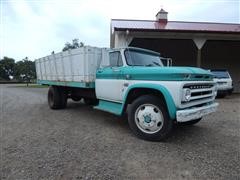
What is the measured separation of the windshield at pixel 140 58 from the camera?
16.9 feet

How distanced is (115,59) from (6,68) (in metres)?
72.1

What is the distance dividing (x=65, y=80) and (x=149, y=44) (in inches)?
433

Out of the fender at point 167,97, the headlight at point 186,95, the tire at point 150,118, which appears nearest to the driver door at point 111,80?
the tire at point 150,118

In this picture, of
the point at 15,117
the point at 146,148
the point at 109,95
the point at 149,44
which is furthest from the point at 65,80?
the point at 149,44

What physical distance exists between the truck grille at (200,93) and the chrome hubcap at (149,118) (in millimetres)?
587

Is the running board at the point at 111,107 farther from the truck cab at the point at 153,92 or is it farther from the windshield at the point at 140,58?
the windshield at the point at 140,58

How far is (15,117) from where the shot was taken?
669 centimetres

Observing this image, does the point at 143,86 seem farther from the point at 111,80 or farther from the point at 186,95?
the point at 111,80

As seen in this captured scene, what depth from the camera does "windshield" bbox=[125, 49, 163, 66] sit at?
5.15 metres

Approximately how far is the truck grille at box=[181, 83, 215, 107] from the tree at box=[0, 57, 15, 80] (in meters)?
72.1

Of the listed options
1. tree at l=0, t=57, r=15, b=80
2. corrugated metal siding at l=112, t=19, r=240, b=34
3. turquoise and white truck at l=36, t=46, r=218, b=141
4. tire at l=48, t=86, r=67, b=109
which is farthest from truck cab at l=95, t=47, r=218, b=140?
tree at l=0, t=57, r=15, b=80

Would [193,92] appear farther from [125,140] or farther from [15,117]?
[15,117]

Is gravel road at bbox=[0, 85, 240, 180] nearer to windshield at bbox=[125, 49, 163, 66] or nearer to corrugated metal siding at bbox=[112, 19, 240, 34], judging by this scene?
windshield at bbox=[125, 49, 163, 66]

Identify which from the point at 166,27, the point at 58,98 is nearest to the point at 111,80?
the point at 58,98
